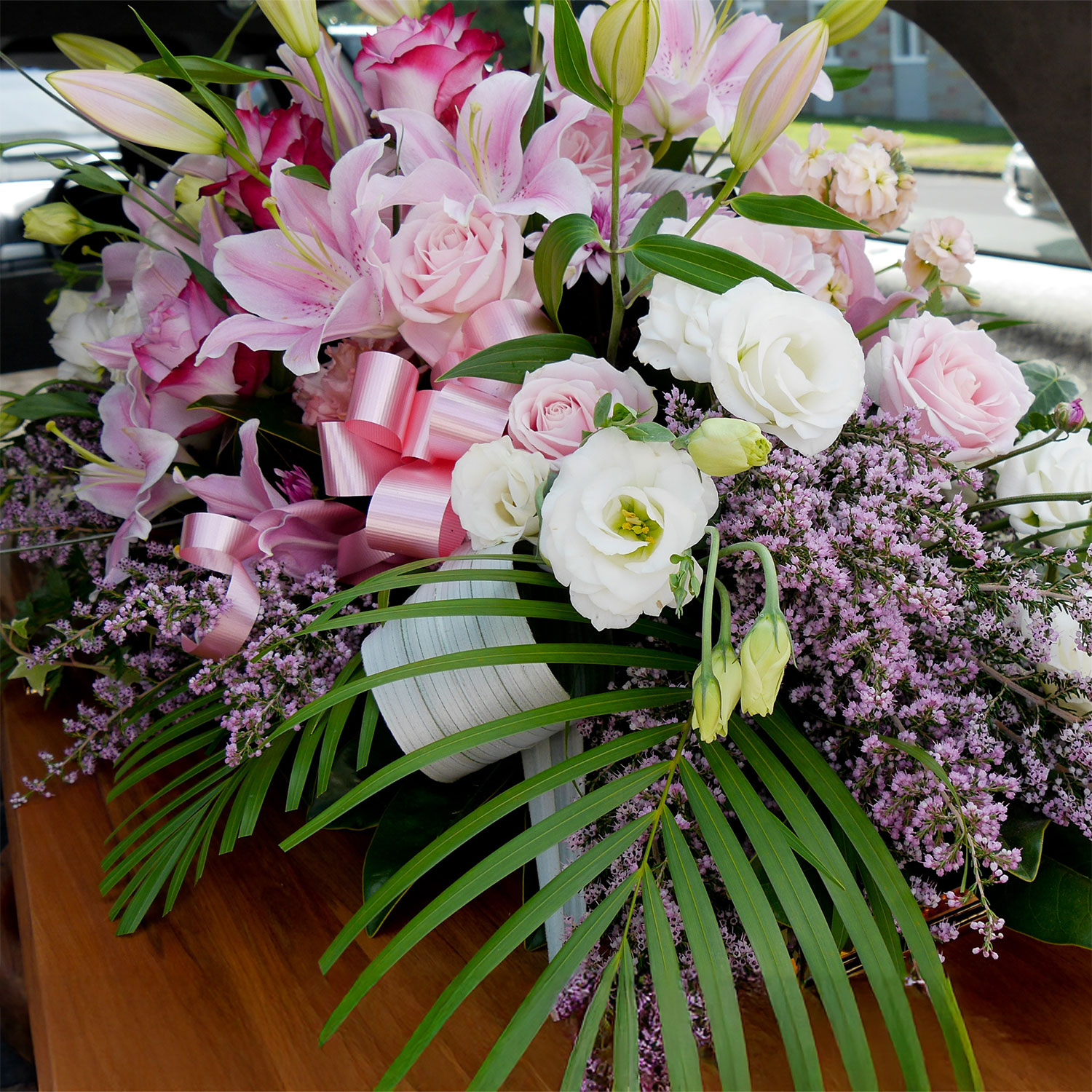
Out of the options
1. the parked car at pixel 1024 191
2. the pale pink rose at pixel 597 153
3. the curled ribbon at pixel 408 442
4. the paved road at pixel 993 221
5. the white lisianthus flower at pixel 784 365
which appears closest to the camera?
the white lisianthus flower at pixel 784 365

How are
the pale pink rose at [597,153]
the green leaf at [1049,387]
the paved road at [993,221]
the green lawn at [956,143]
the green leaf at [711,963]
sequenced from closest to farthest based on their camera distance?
the green leaf at [711,963] < the pale pink rose at [597,153] < the green leaf at [1049,387] < the paved road at [993,221] < the green lawn at [956,143]

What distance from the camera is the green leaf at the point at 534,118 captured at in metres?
0.62

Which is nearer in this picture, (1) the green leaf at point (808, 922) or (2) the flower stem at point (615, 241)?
(1) the green leaf at point (808, 922)

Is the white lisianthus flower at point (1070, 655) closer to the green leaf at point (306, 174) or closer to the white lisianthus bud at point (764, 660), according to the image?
the white lisianthus bud at point (764, 660)

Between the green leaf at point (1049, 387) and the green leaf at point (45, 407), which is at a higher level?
the green leaf at point (1049, 387)

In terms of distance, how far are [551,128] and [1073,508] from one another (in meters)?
0.39

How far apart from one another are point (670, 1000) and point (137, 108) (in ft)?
1.90

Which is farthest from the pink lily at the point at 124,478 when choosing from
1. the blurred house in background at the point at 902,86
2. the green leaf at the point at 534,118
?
the blurred house in background at the point at 902,86

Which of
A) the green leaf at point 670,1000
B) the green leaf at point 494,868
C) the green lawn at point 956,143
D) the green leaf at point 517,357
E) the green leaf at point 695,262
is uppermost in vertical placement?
the green lawn at point 956,143

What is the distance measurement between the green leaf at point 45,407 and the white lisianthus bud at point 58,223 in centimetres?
14

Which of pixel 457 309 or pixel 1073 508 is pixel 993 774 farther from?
pixel 457 309

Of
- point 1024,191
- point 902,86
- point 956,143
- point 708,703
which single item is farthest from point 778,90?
point 902,86

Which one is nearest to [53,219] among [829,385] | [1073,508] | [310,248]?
[310,248]

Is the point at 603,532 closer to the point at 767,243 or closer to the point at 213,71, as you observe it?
the point at 767,243
